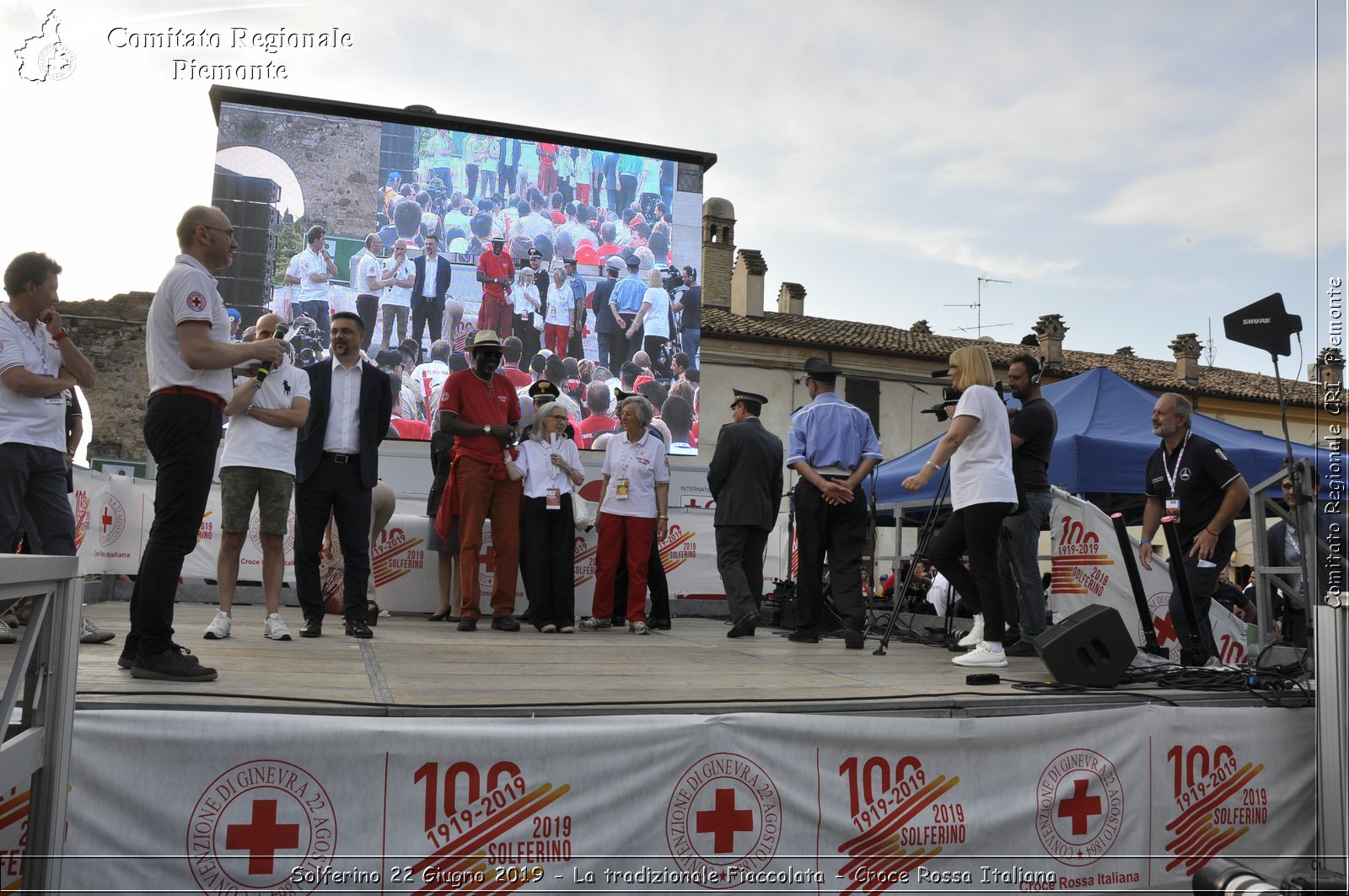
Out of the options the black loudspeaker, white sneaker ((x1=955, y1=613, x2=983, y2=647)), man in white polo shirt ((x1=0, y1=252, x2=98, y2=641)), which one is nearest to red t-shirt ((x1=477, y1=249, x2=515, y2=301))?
man in white polo shirt ((x1=0, y1=252, x2=98, y2=641))

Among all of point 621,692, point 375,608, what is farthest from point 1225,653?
point 375,608

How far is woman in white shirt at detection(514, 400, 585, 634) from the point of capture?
6.77 metres

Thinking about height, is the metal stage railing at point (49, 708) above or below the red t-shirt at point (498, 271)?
below

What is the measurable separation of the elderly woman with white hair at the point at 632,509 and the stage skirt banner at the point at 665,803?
3508 mm

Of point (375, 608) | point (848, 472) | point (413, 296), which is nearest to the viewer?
point (848, 472)

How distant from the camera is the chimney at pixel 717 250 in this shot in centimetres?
3503

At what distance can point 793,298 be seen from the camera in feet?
125

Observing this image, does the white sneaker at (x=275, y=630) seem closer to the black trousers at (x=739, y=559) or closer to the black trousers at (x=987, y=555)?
the black trousers at (x=739, y=559)

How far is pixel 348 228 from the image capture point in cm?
1745

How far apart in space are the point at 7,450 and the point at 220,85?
52.4 feet

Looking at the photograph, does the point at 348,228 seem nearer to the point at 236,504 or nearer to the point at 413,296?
the point at 413,296

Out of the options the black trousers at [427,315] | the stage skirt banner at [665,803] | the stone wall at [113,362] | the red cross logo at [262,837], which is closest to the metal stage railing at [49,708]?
the stage skirt banner at [665,803]

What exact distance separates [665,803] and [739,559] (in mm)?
3780

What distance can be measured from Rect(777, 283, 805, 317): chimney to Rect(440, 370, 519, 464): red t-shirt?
106ft
